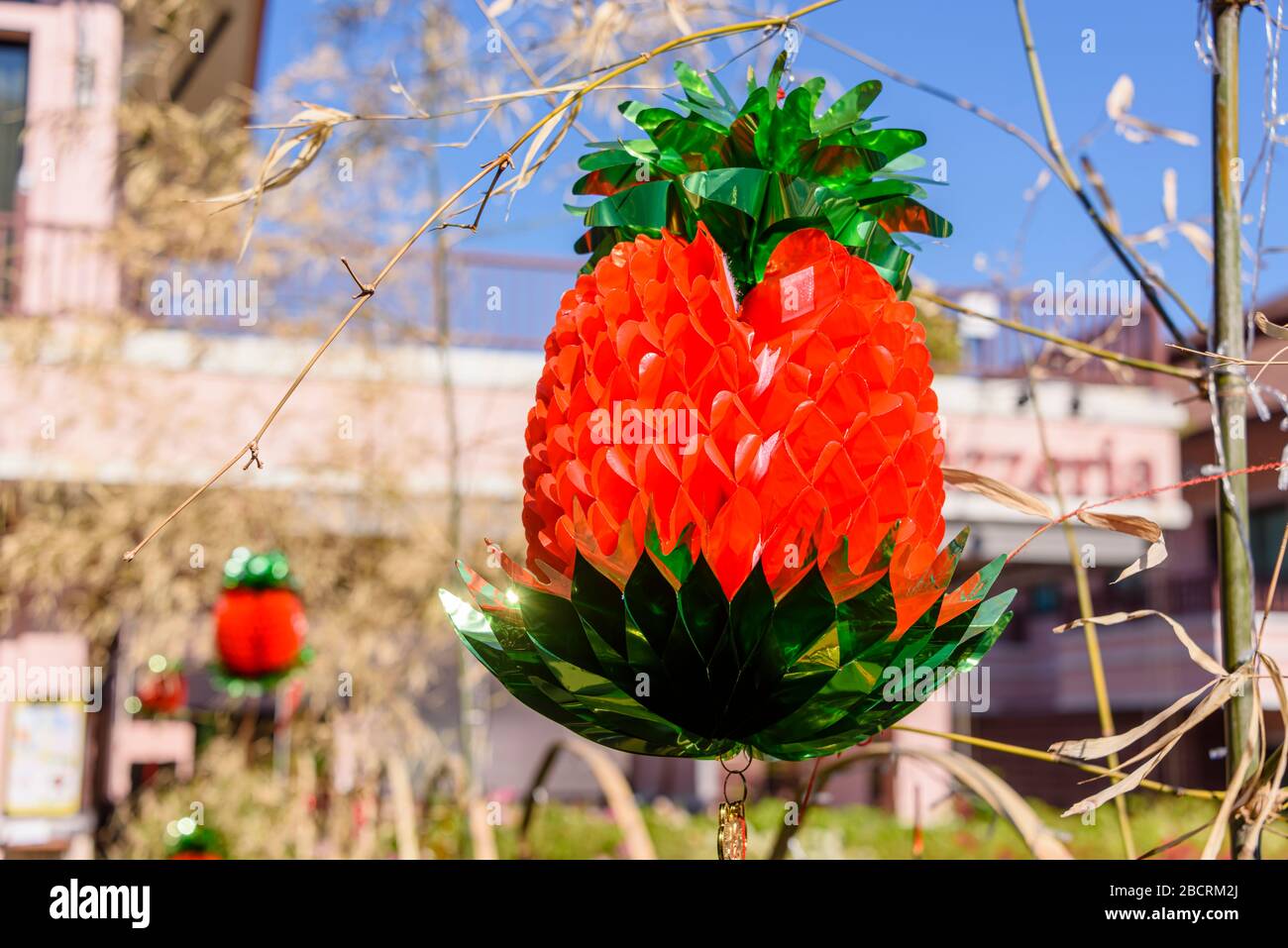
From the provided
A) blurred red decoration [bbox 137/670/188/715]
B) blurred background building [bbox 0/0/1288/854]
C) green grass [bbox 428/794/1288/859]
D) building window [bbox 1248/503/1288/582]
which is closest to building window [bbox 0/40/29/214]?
blurred background building [bbox 0/0/1288/854]

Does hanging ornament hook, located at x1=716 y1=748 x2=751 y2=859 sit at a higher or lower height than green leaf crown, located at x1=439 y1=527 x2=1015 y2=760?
lower

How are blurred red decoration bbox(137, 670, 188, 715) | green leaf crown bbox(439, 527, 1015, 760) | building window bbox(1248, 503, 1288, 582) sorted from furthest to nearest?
building window bbox(1248, 503, 1288, 582) → blurred red decoration bbox(137, 670, 188, 715) → green leaf crown bbox(439, 527, 1015, 760)

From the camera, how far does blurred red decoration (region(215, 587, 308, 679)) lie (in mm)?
2891

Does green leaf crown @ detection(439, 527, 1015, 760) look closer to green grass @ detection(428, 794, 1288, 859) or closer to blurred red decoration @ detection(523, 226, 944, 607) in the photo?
blurred red decoration @ detection(523, 226, 944, 607)

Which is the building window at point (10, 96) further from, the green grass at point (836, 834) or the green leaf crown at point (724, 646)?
the green leaf crown at point (724, 646)

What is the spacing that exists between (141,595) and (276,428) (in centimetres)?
79

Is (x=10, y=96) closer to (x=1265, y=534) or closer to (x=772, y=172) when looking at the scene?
(x=772, y=172)

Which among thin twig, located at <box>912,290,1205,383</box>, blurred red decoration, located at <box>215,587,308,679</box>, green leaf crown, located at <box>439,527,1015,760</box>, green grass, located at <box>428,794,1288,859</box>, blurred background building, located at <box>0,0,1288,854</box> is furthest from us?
green grass, located at <box>428,794,1288,859</box>

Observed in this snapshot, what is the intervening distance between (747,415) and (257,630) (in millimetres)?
2751

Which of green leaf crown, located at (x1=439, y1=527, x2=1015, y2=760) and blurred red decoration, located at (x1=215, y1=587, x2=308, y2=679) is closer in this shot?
green leaf crown, located at (x1=439, y1=527, x2=1015, y2=760)

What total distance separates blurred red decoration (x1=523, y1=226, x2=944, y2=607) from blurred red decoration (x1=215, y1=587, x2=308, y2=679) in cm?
267

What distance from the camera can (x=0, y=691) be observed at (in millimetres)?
4238

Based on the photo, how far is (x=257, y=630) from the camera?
290cm

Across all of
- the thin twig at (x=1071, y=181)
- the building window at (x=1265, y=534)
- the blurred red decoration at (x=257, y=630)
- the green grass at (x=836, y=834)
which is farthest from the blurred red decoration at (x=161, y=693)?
the building window at (x=1265, y=534)
